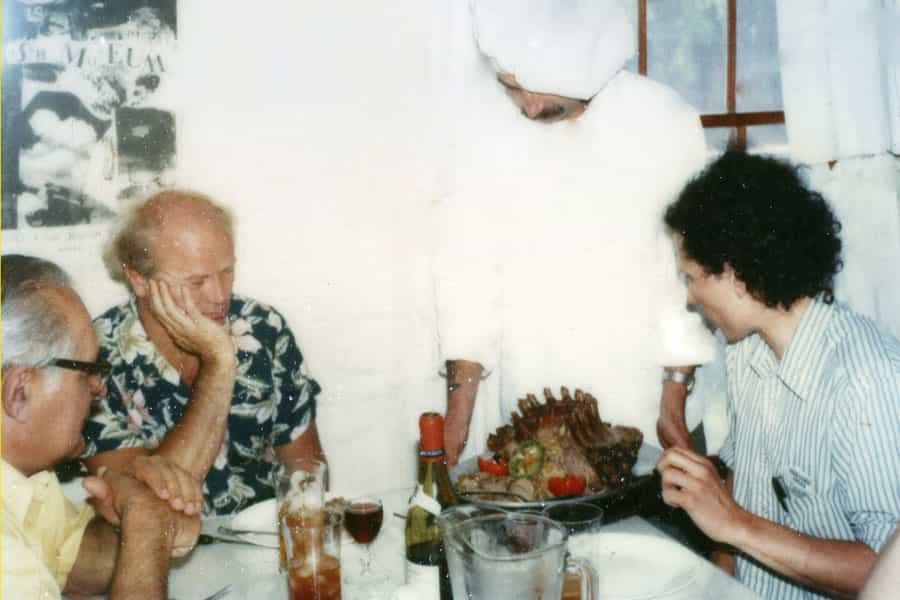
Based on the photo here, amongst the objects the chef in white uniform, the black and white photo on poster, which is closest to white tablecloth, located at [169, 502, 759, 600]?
the chef in white uniform

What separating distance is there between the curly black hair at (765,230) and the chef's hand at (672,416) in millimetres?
720

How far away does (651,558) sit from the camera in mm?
1100

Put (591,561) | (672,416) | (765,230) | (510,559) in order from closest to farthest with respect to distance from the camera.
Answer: (510,559) → (591,561) → (765,230) → (672,416)

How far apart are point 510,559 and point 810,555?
539 millimetres

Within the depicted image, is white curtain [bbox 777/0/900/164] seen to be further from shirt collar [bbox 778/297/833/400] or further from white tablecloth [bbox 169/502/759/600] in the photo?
white tablecloth [bbox 169/502/759/600]

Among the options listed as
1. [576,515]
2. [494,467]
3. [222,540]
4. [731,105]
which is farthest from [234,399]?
[731,105]

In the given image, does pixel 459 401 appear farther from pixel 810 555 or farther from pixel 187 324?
pixel 810 555

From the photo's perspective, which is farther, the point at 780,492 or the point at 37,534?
the point at 780,492

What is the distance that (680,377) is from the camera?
2.02 m

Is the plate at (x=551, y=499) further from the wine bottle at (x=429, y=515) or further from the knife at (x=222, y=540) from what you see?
the knife at (x=222, y=540)

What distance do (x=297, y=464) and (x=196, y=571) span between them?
0.20 m

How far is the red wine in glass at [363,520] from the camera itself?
3.57 feet

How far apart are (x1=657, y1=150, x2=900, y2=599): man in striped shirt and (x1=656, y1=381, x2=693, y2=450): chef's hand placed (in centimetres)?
47

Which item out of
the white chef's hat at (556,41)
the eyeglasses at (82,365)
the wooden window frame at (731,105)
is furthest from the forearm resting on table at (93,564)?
the wooden window frame at (731,105)
